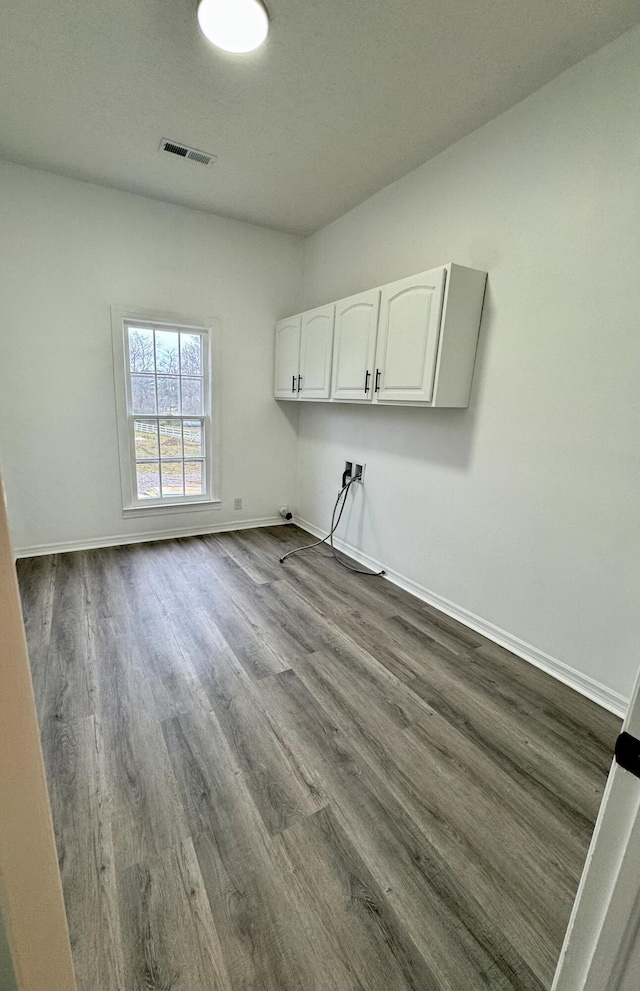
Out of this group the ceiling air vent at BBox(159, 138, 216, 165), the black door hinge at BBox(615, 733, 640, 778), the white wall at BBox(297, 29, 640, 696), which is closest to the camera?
the black door hinge at BBox(615, 733, 640, 778)

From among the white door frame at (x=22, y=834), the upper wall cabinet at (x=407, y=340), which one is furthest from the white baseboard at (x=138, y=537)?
the white door frame at (x=22, y=834)

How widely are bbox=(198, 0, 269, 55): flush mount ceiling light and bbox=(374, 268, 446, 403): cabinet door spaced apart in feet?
4.23

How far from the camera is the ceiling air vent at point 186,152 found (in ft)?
8.38

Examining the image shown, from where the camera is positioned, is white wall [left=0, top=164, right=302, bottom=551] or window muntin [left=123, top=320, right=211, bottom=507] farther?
window muntin [left=123, top=320, right=211, bottom=507]

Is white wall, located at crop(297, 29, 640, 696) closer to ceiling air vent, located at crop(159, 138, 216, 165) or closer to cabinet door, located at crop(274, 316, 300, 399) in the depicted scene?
cabinet door, located at crop(274, 316, 300, 399)

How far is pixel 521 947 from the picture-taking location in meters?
1.05

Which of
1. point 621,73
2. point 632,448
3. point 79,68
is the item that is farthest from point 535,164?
point 79,68

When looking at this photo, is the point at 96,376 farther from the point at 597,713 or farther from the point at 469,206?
the point at 597,713

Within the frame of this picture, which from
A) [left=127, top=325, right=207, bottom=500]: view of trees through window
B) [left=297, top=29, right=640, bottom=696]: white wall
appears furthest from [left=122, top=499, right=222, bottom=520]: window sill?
[left=297, top=29, right=640, bottom=696]: white wall

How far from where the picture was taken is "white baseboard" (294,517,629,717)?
1.95 metres

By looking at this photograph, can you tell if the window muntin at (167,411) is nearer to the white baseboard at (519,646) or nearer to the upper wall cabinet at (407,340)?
the upper wall cabinet at (407,340)

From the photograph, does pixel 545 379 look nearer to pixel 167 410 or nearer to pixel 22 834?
pixel 22 834

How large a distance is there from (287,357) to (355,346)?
110 cm

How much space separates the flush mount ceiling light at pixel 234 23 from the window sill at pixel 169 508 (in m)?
3.16
